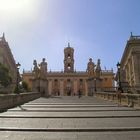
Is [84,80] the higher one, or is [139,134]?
[84,80]

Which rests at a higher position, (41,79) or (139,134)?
(41,79)

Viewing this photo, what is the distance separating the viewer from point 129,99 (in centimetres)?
2242

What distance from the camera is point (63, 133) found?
9.59 m

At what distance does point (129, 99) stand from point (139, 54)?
37.4 m

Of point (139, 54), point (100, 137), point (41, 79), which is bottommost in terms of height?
point (100, 137)

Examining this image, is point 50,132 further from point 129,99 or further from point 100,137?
point 129,99

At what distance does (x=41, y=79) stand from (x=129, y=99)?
3483 centimetres

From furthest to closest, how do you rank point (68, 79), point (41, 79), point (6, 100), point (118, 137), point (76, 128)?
point (68, 79)
point (41, 79)
point (6, 100)
point (76, 128)
point (118, 137)

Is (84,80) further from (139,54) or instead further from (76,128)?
(76,128)

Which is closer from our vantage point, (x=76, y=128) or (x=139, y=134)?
(x=139, y=134)

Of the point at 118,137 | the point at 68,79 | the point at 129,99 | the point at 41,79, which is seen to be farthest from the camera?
the point at 68,79

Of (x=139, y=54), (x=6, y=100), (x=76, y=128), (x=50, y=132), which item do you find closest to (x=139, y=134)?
(x=76, y=128)

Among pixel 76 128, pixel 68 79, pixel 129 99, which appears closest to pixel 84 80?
pixel 68 79

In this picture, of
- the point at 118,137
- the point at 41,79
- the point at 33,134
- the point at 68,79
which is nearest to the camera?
the point at 118,137
